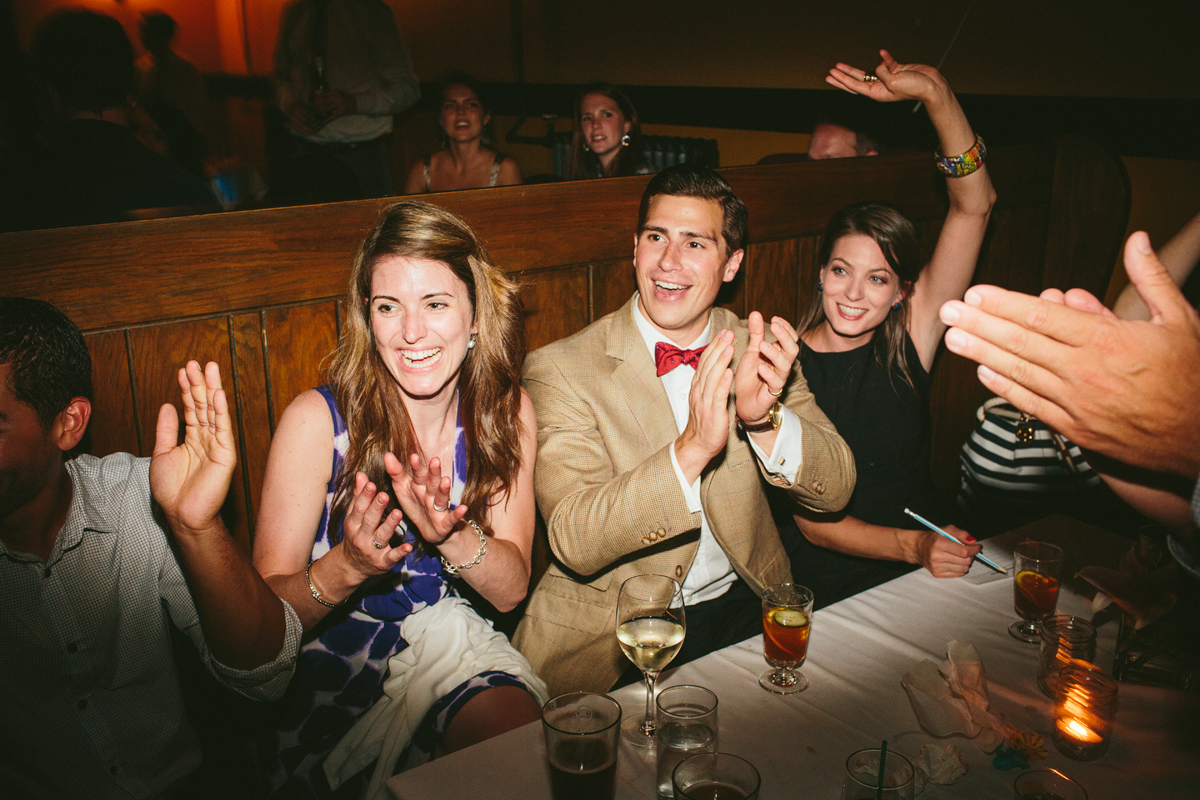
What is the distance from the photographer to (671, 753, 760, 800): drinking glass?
0.95 metres

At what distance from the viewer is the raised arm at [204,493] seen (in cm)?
129

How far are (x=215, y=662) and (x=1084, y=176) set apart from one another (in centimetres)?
373

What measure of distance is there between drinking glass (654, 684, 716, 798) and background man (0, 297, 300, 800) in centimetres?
80

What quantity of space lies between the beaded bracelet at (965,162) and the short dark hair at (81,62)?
99.5 inches

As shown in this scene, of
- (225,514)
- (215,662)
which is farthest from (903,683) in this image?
(225,514)

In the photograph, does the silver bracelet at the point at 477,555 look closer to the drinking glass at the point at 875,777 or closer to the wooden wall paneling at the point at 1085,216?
the drinking glass at the point at 875,777

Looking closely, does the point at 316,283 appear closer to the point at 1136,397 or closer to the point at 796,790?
the point at 796,790

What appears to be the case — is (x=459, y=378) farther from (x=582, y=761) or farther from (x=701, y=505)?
(x=582, y=761)

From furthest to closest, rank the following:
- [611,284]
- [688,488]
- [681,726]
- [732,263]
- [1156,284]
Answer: [611,284] < [732,263] < [688,488] < [681,726] < [1156,284]

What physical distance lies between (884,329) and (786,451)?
88 cm

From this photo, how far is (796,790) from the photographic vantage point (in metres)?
1.06

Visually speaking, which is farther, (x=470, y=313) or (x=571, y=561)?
(x=470, y=313)

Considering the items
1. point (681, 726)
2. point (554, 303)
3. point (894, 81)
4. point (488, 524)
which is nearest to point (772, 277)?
point (894, 81)

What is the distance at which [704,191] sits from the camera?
2129 millimetres
